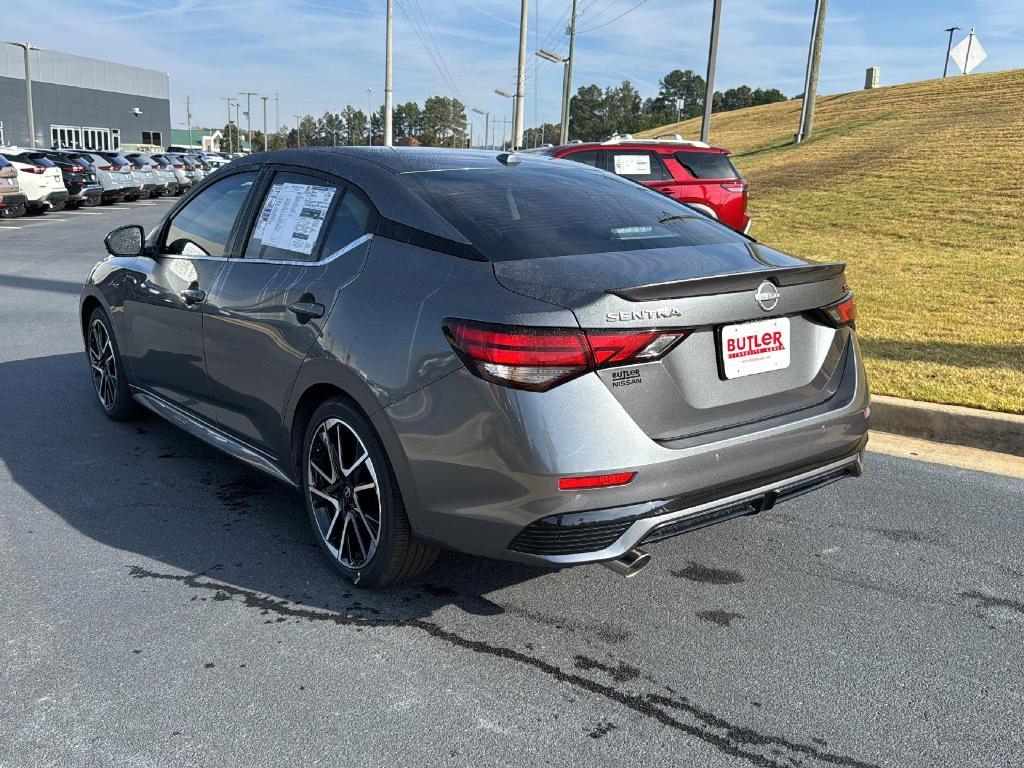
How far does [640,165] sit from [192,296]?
32.4ft

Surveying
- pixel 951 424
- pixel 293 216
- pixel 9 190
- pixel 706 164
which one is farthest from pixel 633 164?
pixel 9 190

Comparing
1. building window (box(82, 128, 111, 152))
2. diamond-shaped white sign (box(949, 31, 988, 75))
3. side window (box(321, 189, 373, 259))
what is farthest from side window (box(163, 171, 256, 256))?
building window (box(82, 128, 111, 152))

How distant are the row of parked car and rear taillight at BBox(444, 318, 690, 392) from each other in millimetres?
18669

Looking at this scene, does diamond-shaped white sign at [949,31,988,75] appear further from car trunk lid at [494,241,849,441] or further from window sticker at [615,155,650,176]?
car trunk lid at [494,241,849,441]

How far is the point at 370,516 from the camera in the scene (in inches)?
135

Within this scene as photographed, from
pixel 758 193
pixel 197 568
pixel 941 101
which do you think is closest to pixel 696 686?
pixel 197 568

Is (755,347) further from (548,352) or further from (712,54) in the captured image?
(712,54)

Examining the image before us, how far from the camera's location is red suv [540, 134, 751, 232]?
516 inches

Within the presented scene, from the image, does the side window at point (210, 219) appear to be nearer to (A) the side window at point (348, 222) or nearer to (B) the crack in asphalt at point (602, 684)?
(A) the side window at point (348, 222)

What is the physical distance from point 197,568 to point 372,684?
1144mm

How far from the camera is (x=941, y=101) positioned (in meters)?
38.4

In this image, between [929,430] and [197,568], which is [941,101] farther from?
[197,568]

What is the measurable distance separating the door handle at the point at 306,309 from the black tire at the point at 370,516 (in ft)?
1.06

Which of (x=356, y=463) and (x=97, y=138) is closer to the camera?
(x=356, y=463)
